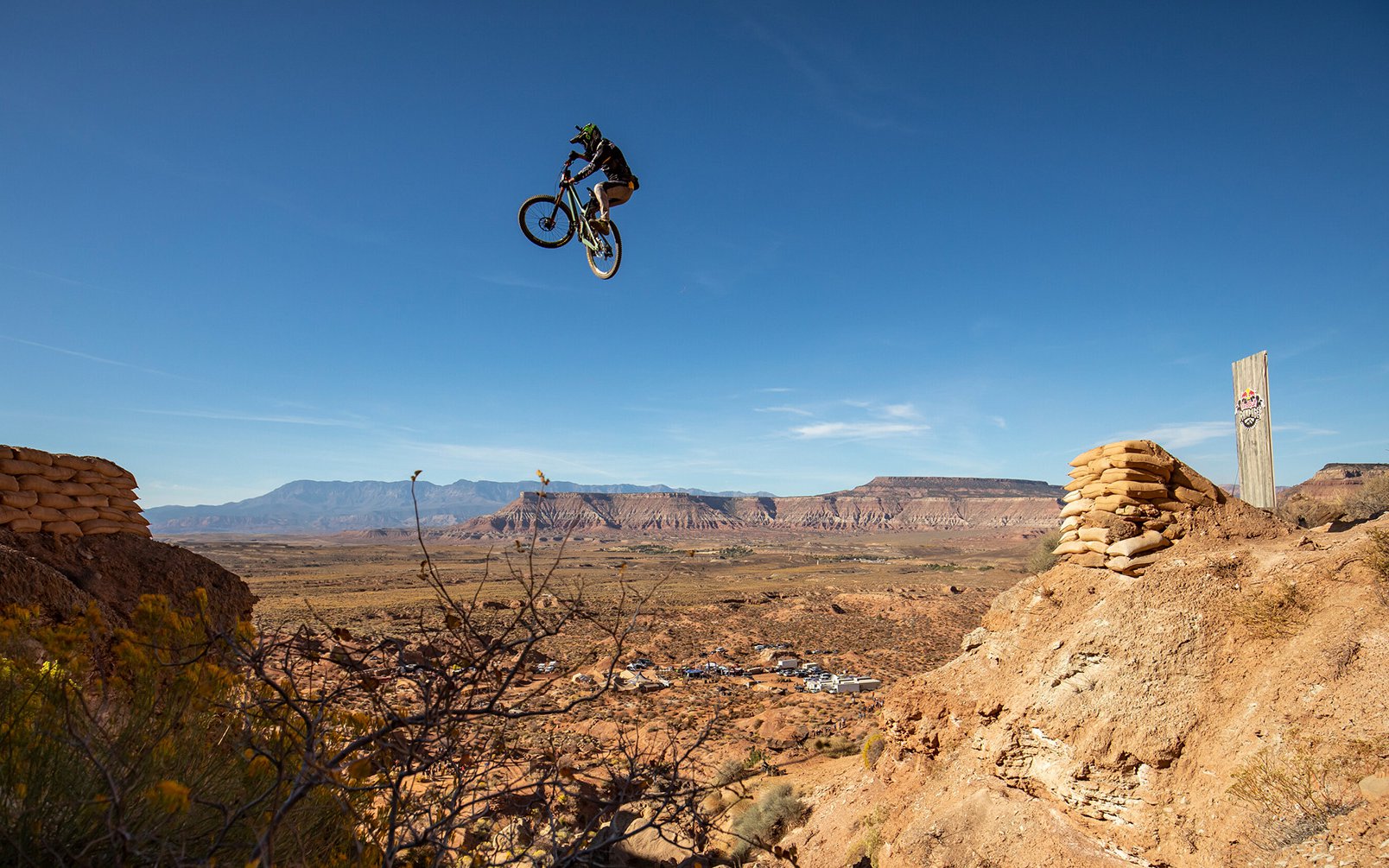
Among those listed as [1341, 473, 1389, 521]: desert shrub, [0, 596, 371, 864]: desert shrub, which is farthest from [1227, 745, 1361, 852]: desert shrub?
[1341, 473, 1389, 521]: desert shrub

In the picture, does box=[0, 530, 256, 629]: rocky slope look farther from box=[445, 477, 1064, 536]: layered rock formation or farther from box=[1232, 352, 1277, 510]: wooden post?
box=[445, 477, 1064, 536]: layered rock formation

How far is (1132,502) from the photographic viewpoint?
22.6 ft

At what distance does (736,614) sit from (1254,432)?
33801mm

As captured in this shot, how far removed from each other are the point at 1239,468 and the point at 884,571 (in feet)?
212

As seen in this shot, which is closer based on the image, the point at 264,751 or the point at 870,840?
the point at 264,751

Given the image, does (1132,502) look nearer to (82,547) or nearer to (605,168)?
(605,168)

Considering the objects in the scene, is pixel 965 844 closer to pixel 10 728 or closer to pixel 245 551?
pixel 10 728

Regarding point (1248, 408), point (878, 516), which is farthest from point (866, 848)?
point (878, 516)

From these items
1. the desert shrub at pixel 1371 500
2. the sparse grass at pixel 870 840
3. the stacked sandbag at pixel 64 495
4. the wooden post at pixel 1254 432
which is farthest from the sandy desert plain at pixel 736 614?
the desert shrub at pixel 1371 500

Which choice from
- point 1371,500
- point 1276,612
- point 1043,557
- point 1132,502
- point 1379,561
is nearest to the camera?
point 1379,561

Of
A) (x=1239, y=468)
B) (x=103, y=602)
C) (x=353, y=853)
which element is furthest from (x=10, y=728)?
(x=1239, y=468)

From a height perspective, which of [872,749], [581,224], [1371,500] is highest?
[581,224]

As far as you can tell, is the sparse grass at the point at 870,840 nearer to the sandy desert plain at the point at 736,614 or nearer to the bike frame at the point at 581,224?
the sandy desert plain at the point at 736,614

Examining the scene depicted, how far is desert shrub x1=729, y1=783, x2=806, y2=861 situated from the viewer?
377 inches
